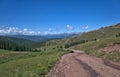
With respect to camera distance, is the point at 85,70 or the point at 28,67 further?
the point at 28,67

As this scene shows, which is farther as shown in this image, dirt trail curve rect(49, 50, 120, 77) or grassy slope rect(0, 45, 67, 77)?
dirt trail curve rect(49, 50, 120, 77)

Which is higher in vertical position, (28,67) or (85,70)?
(28,67)

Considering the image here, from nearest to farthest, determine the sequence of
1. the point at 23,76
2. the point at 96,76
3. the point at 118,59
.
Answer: the point at 23,76, the point at 96,76, the point at 118,59

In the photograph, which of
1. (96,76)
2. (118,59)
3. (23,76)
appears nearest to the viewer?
(23,76)

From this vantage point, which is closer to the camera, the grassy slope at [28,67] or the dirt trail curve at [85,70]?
the grassy slope at [28,67]

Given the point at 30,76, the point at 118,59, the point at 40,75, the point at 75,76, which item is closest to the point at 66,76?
the point at 75,76

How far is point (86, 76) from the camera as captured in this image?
29172 millimetres

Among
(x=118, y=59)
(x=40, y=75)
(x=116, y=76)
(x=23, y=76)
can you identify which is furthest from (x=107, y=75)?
(x=118, y=59)

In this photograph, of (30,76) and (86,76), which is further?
(86,76)

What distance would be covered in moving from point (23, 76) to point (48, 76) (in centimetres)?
388

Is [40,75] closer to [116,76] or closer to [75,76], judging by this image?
[75,76]

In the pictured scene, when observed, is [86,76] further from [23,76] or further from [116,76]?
[23,76]

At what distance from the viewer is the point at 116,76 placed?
1099 inches

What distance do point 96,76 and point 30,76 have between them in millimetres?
8184
